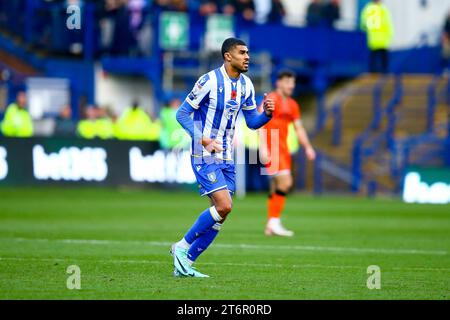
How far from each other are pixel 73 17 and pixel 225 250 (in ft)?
53.1

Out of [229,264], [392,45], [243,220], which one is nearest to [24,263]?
[229,264]

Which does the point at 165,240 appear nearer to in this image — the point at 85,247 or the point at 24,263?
the point at 85,247

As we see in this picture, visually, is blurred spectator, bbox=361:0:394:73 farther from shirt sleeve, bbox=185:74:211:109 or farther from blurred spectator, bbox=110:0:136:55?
shirt sleeve, bbox=185:74:211:109

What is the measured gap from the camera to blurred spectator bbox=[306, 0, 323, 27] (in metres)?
35.6

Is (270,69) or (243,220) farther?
(270,69)

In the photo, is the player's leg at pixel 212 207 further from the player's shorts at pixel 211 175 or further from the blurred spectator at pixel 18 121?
the blurred spectator at pixel 18 121

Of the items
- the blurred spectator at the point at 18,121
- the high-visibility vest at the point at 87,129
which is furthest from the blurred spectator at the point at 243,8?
the blurred spectator at the point at 18,121

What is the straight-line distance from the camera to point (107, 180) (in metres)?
29.0

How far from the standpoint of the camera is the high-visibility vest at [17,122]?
29.2 m

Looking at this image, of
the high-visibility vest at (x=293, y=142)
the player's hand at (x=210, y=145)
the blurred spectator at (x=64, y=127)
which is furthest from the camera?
the blurred spectator at (x=64, y=127)

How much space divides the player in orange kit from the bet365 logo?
1185 cm

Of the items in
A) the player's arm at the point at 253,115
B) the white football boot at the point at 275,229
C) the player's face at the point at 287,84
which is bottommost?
the white football boot at the point at 275,229

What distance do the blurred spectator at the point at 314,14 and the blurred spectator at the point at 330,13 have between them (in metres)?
0.17
